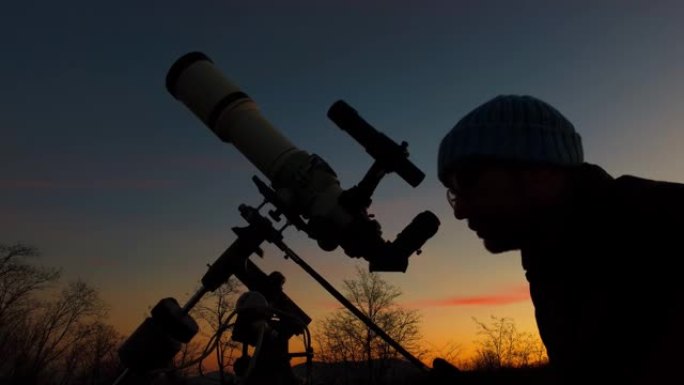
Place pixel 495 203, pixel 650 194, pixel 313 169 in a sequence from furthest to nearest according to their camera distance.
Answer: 1. pixel 313 169
2. pixel 495 203
3. pixel 650 194

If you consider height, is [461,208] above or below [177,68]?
below

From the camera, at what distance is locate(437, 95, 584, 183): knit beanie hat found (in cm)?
211

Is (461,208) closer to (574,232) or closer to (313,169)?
(574,232)

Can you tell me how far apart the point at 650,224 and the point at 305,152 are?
5.73 m

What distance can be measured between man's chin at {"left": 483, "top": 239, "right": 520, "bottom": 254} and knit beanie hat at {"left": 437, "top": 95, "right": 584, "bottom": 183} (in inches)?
11.9

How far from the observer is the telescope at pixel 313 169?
250 inches

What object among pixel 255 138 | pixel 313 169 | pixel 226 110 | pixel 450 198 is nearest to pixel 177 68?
pixel 226 110

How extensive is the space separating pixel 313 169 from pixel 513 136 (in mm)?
4907

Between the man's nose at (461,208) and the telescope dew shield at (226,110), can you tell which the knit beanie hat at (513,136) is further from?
the telescope dew shield at (226,110)

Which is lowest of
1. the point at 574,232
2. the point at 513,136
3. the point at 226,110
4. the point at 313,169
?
the point at 574,232

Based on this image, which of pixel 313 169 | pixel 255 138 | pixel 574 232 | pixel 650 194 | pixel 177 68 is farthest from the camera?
pixel 177 68

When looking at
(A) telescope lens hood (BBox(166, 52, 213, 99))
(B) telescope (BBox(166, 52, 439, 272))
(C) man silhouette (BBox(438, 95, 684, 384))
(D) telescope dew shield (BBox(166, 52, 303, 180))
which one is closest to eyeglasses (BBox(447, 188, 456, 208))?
(C) man silhouette (BBox(438, 95, 684, 384))

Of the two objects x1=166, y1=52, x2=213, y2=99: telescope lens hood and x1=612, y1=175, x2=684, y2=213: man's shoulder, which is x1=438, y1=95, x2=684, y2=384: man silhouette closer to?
x1=612, y1=175, x2=684, y2=213: man's shoulder

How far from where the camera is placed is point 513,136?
215cm
